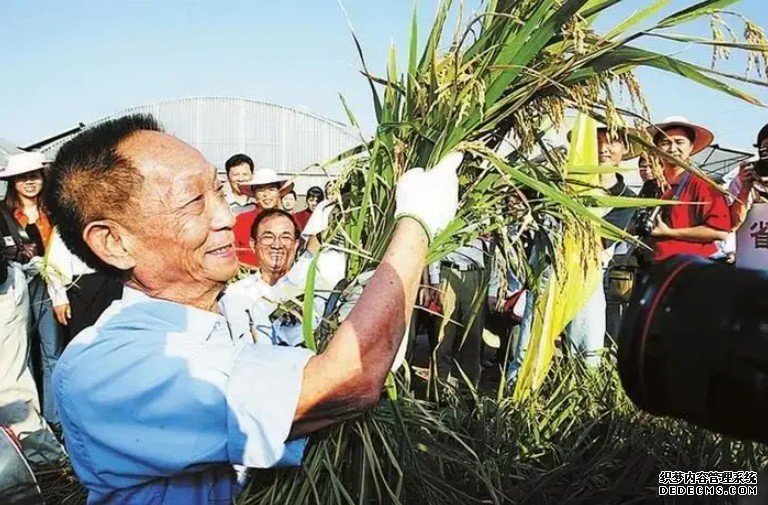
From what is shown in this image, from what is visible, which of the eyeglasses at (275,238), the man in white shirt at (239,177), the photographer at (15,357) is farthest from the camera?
the man in white shirt at (239,177)

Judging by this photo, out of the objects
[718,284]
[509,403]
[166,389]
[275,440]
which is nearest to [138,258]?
[166,389]

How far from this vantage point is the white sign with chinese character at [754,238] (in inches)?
125

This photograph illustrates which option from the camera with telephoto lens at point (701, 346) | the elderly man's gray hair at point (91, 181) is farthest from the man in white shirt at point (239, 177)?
the camera with telephoto lens at point (701, 346)

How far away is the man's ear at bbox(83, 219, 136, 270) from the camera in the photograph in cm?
143

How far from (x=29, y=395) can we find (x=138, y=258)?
8.20 feet

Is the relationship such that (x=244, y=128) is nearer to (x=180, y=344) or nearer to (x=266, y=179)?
(x=266, y=179)

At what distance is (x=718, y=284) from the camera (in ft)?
2.77

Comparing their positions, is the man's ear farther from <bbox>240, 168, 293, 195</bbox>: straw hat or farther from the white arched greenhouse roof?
the white arched greenhouse roof

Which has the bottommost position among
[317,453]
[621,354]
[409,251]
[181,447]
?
[317,453]

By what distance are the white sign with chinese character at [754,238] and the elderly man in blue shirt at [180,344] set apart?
216 cm

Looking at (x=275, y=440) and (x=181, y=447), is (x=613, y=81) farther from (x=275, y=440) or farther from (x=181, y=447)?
(x=181, y=447)

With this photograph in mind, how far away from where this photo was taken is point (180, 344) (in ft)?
4.31

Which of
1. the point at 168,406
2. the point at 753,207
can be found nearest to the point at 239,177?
the point at 753,207

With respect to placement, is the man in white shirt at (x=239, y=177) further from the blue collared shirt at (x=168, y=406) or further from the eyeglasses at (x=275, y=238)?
the blue collared shirt at (x=168, y=406)
